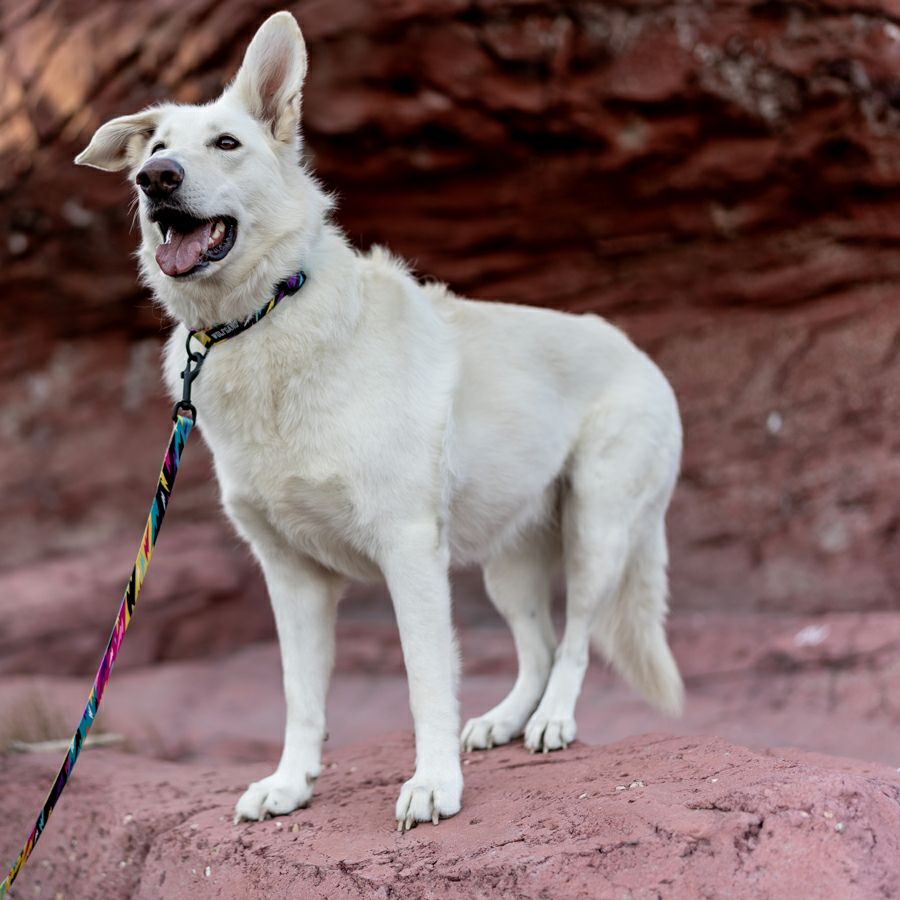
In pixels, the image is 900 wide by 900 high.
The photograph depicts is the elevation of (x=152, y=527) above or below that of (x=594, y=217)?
above

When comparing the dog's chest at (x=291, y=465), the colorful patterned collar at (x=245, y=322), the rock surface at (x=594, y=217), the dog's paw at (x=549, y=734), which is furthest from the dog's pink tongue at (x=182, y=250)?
the rock surface at (x=594, y=217)

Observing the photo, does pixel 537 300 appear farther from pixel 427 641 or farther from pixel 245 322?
pixel 427 641

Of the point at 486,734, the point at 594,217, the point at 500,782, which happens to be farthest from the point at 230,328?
the point at 594,217

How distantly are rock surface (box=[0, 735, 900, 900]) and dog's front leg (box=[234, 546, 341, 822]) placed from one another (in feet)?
0.45

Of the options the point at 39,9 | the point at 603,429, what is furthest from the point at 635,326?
the point at 39,9

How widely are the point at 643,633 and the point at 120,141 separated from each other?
2460 millimetres

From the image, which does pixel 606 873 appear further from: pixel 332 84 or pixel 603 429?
pixel 332 84

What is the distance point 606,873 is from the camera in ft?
8.35

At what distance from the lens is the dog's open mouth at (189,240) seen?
3111 mm

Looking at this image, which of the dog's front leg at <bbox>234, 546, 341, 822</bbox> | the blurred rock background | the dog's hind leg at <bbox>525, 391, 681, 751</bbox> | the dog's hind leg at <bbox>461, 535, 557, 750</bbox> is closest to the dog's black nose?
the dog's front leg at <bbox>234, 546, 341, 822</bbox>

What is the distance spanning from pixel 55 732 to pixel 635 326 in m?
4.18

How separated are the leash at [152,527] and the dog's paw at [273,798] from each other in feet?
1.66

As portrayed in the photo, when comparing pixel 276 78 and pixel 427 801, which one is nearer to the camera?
pixel 427 801

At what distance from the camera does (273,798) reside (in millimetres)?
3365
